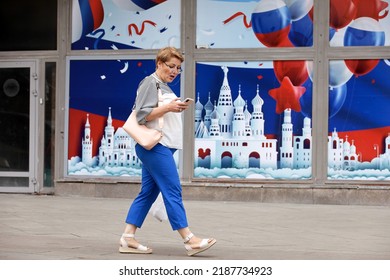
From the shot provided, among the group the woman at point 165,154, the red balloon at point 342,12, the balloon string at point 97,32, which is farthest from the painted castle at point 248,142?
the woman at point 165,154

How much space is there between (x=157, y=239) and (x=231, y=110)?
17.8ft

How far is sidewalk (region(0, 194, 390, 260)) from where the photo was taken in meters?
9.61

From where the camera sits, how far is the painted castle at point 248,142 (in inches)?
621

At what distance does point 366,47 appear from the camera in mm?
15609

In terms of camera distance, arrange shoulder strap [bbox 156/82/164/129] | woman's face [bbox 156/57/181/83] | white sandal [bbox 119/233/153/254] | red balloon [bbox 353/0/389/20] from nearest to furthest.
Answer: shoulder strap [bbox 156/82/164/129]
woman's face [bbox 156/57/181/83]
white sandal [bbox 119/233/153/254]
red balloon [bbox 353/0/389/20]

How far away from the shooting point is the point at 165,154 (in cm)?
938

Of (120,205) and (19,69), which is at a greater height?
(19,69)

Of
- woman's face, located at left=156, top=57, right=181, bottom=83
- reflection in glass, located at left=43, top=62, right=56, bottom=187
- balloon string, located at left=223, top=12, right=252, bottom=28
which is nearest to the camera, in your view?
woman's face, located at left=156, top=57, right=181, bottom=83

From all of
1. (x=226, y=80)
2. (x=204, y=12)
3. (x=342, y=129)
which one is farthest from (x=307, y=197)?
(x=204, y=12)

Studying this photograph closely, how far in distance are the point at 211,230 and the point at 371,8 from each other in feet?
17.4

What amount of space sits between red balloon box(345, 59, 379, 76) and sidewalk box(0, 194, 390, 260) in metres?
2.05

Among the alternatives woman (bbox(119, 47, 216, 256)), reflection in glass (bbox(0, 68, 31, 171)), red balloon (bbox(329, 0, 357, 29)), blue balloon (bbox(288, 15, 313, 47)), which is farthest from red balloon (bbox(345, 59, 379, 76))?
woman (bbox(119, 47, 216, 256))

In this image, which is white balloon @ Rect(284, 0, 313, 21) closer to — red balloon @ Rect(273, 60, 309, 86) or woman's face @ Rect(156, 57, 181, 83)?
red balloon @ Rect(273, 60, 309, 86)

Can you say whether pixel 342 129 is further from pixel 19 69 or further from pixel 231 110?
pixel 19 69
